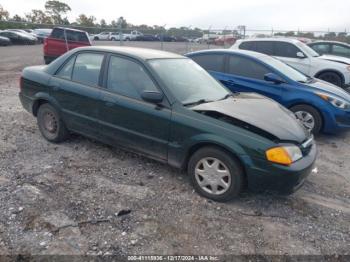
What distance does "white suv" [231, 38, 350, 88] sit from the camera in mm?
Result: 9781

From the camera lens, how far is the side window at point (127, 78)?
412cm

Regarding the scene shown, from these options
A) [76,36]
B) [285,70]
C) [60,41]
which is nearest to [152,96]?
[285,70]

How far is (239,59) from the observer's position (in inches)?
264

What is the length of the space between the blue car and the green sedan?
1.67 m

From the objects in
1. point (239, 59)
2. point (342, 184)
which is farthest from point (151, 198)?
point (239, 59)

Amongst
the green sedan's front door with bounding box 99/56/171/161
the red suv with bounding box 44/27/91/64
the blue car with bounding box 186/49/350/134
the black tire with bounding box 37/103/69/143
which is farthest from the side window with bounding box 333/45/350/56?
the black tire with bounding box 37/103/69/143

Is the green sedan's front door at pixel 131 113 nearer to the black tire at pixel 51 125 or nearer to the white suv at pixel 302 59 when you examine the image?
the black tire at pixel 51 125

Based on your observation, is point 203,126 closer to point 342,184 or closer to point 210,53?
point 342,184

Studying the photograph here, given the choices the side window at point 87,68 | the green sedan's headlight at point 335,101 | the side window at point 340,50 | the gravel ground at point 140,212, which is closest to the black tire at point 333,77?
the side window at point 340,50

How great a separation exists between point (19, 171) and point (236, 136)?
2.80 meters

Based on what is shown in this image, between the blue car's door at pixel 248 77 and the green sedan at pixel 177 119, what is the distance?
1656mm

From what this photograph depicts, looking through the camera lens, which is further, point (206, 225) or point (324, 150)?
point (324, 150)

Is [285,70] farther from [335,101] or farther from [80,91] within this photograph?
[80,91]

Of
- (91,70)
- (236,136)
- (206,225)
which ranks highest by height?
(91,70)
